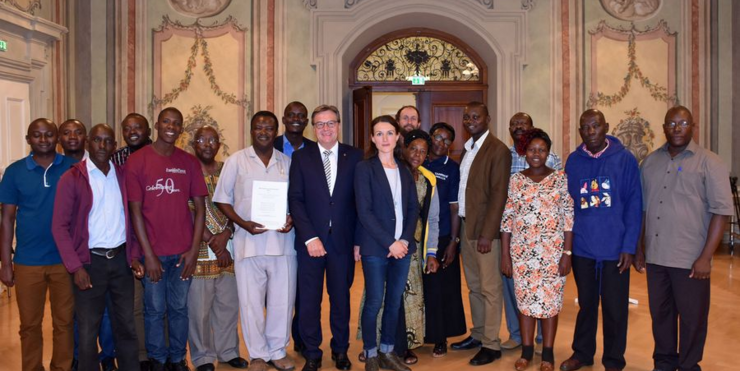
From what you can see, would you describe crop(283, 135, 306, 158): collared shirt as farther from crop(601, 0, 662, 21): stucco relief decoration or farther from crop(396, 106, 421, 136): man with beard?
crop(601, 0, 662, 21): stucco relief decoration

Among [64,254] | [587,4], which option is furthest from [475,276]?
[587,4]

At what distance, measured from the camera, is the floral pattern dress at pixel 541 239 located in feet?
12.8

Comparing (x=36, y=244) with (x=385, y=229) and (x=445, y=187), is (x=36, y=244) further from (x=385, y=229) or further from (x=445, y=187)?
(x=445, y=187)

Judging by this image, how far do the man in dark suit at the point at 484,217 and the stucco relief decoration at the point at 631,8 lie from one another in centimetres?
554

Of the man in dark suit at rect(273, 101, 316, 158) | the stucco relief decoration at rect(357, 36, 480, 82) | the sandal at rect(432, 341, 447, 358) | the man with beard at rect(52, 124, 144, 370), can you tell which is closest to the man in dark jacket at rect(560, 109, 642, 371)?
the sandal at rect(432, 341, 447, 358)

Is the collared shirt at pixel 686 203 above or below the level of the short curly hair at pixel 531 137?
below

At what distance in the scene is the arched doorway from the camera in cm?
969

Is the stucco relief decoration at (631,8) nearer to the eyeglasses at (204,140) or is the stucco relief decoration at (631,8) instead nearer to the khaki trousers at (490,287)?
the khaki trousers at (490,287)

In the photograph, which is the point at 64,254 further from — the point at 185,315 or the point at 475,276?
A: the point at 475,276

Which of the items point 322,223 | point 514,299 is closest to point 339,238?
point 322,223

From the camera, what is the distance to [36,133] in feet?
11.4

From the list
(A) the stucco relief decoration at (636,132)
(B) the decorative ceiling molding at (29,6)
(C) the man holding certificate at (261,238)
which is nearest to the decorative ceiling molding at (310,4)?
(B) the decorative ceiling molding at (29,6)

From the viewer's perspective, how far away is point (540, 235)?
3.92m

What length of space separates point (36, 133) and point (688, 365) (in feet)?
13.2
